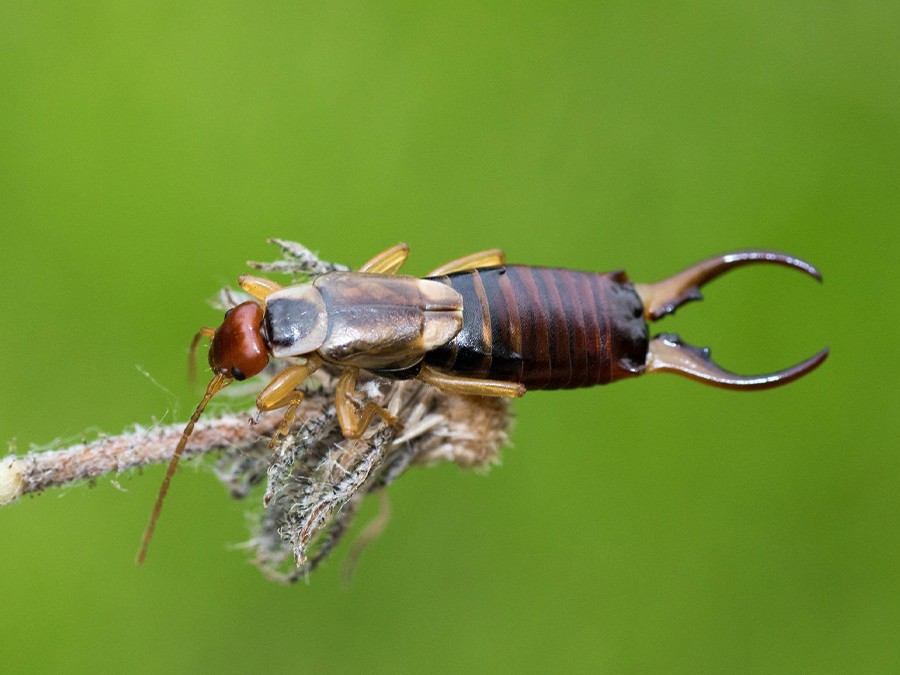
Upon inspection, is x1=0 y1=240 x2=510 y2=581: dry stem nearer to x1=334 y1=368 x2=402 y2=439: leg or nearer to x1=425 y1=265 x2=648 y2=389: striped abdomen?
x1=334 y1=368 x2=402 y2=439: leg

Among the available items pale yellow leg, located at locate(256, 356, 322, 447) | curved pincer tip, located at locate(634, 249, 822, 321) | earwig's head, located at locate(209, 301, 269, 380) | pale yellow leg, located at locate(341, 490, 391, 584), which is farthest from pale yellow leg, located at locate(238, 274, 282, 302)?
curved pincer tip, located at locate(634, 249, 822, 321)

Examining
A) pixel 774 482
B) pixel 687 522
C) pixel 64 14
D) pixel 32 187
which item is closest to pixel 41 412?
pixel 32 187

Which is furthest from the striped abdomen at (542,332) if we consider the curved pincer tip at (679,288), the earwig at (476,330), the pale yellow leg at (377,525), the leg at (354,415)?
the pale yellow leg at (377,525)

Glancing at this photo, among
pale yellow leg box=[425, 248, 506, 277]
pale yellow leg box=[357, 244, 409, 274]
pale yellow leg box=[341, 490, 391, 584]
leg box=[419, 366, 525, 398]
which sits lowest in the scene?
pale yellow leg box=[341, 490, 391, 584]

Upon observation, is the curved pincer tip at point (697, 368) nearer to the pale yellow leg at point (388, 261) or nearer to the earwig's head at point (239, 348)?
the pale yellow leg at point (388, 261)

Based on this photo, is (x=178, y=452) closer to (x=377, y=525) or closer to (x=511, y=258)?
(x=377, y=525)

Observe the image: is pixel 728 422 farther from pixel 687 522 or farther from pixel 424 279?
pixel 424 279
